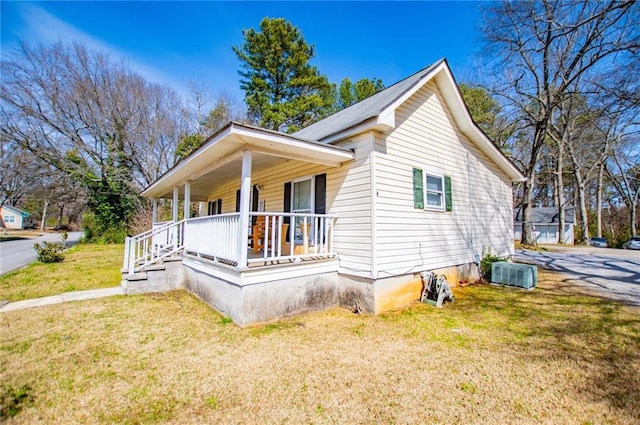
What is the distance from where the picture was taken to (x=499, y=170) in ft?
34.4

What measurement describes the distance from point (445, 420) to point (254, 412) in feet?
5.97

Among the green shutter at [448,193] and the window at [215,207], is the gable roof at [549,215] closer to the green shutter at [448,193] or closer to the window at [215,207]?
the green shutter at [448,193]

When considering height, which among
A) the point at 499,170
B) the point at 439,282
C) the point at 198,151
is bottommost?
the point at 439,282

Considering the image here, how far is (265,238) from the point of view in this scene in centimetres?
526

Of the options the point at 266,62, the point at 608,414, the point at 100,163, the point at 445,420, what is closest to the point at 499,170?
the point at 608,414

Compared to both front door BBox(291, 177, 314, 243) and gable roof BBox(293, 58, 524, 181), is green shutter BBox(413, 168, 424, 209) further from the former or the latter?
front door BBox(291, 177, 314, 243)

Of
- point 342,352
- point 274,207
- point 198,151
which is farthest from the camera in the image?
point 274,207

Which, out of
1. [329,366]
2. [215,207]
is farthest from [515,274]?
[215,207]

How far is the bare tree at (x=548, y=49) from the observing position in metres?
8.68

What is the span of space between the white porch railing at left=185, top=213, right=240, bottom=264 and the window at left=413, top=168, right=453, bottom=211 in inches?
168

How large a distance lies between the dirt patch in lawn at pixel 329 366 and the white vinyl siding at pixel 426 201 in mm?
1644

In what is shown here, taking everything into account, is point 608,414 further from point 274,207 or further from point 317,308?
point 274,207

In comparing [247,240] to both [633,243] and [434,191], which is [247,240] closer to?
[434,191]

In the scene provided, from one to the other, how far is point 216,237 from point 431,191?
5477 mm
